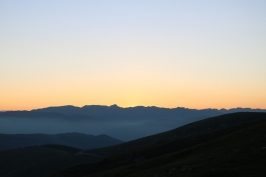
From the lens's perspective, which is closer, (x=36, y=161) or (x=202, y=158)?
(x=202, y=158)

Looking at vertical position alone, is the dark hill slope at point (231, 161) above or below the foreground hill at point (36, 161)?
above

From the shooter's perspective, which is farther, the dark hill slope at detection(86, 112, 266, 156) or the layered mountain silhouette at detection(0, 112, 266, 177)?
the dark hill slope at detection(86, 112, 266, 156)

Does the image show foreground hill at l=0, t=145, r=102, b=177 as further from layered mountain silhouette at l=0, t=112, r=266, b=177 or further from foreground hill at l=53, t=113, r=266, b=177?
foreground hill at l=53, t=113, r=266, b=177

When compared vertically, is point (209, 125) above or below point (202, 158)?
above

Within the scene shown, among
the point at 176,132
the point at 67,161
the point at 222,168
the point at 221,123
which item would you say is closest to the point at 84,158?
the point at 67,161

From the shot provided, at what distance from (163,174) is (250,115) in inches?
3942

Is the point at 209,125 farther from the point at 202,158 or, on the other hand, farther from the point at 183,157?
the point at 202,158

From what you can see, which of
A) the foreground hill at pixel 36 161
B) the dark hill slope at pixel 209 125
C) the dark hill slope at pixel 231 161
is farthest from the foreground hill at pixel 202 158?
the foreground hill at pixel 36 161

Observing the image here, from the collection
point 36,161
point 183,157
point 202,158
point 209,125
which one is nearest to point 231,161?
point 202,158

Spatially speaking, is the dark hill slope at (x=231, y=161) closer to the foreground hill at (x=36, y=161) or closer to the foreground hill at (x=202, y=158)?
the foreground hill at (x=202, y=158)

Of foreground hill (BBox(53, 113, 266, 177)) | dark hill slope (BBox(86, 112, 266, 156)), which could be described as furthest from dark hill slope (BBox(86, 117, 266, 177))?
dark hill slope (BBox(86, 112, 266, 156))

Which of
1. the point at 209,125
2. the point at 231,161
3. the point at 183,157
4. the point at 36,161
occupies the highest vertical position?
the point at 209,125

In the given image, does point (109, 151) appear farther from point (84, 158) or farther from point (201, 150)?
point (201, 150)

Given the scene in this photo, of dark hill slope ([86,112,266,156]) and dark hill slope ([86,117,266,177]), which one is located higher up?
dark hill slope ([86,112,266,156])
